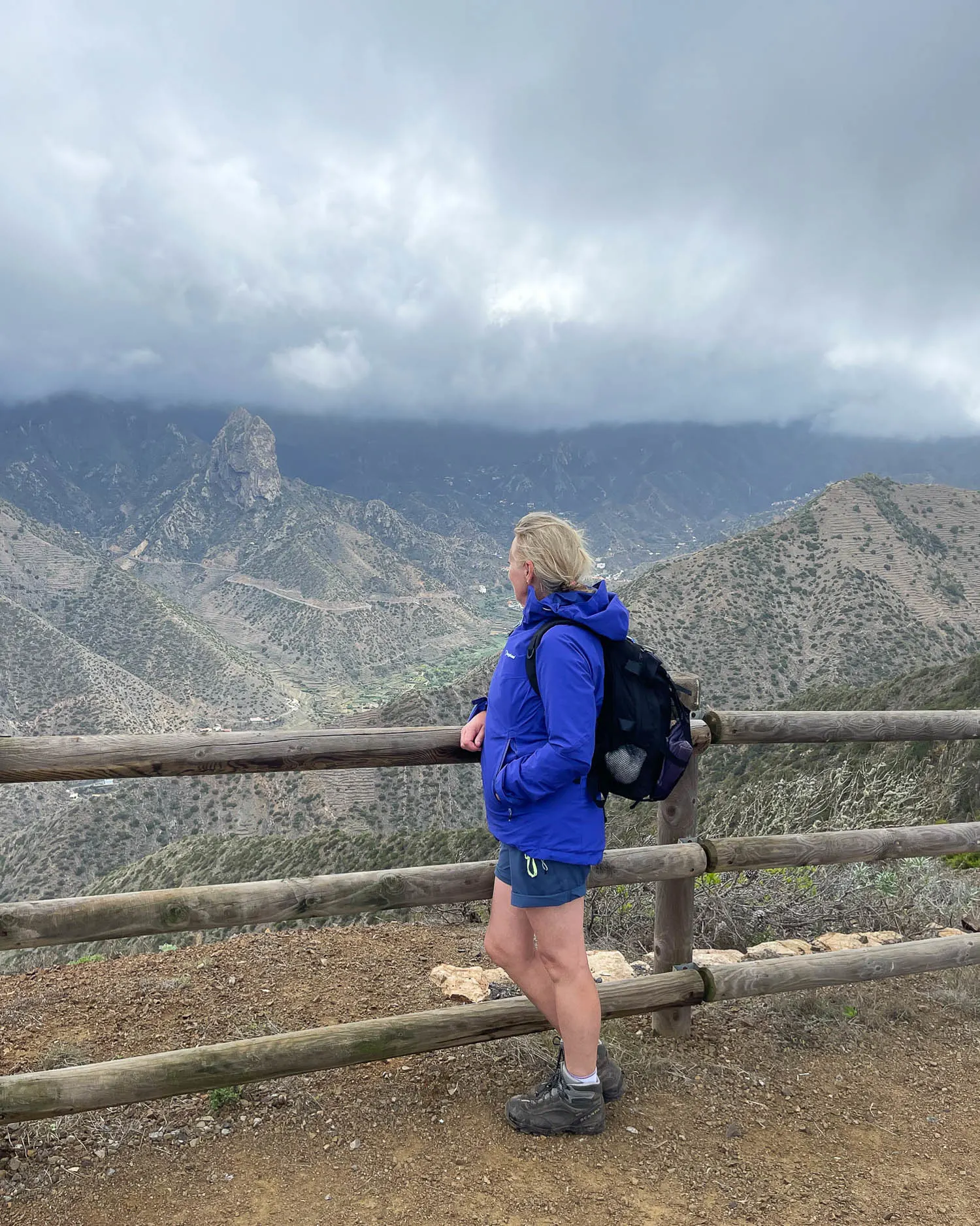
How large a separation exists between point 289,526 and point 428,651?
62.0 meters

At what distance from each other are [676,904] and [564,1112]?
96 cm

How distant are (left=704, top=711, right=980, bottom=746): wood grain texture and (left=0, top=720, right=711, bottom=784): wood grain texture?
3.61ft

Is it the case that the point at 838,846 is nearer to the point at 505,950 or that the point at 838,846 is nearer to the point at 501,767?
the point at 505,950

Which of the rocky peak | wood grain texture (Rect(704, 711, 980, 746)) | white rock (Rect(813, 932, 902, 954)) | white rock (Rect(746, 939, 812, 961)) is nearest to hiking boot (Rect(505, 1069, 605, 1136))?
wood grain texture (Rect(704, 711, 980, 746))

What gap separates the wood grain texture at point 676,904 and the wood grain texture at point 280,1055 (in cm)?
17

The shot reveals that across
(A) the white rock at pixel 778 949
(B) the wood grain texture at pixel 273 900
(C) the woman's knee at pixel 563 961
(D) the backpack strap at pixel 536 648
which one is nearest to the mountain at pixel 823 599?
(A) the white rock at pixel 778 949

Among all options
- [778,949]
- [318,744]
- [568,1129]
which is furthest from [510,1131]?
[778,949]

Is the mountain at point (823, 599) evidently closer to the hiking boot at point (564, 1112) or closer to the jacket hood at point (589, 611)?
the hiking boot at point (564, 1112)

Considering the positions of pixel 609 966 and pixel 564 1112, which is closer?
pixel 564 1112

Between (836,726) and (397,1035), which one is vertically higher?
(836,726)

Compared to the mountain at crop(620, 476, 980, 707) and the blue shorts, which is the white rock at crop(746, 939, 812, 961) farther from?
the mountain at crop(620, 476, 980, 707)

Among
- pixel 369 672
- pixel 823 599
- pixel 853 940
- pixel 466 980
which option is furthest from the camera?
pixel 369 672

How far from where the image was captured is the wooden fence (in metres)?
2.80

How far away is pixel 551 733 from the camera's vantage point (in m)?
2.56
